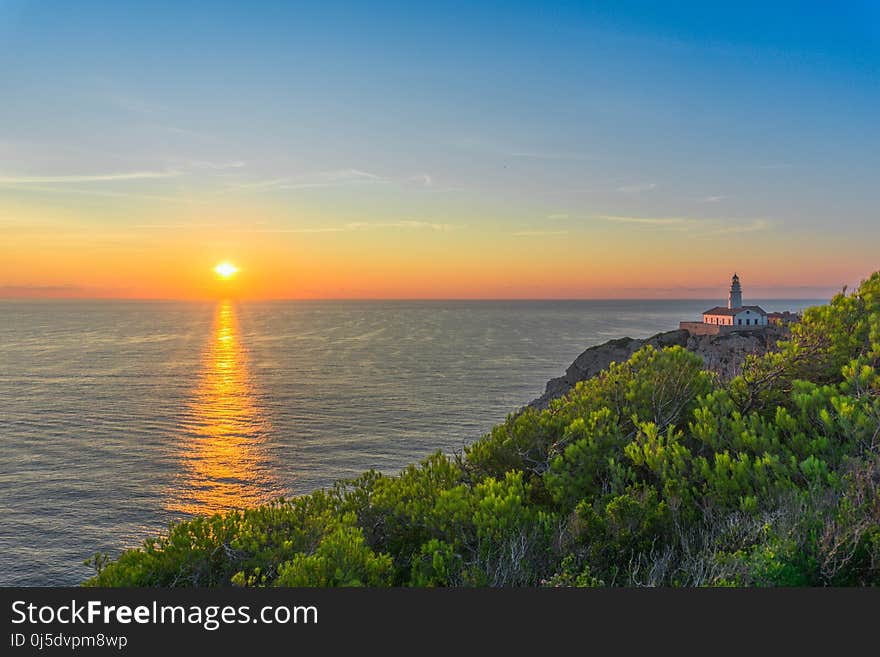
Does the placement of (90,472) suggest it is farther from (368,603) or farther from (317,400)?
(368,603)

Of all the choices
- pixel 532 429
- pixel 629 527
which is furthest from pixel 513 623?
pixel 532 429

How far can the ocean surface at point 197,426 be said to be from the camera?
112ft

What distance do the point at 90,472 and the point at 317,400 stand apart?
27.4 metres

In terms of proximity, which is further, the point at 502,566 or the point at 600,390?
the point at 600,390

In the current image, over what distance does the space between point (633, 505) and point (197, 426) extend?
51.8 metres

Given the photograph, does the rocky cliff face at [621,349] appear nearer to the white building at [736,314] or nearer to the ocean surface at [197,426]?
the ocean surface at [197,426]

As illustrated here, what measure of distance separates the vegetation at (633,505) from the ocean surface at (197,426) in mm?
21891

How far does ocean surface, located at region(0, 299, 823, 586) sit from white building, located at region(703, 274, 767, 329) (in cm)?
2637

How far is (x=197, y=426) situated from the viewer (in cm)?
5509

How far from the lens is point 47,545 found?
1197 inches

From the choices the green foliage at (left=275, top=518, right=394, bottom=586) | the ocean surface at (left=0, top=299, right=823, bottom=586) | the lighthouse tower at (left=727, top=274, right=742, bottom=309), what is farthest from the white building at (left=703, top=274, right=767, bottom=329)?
the green foliage at (left=275, top=518, right=394, bottom=586)

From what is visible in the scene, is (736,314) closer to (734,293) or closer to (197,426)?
(734,293)

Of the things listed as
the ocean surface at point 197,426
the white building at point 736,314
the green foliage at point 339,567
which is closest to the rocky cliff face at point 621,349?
the ocean surface at point 197,426

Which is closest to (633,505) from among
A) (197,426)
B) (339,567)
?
(339,567)
